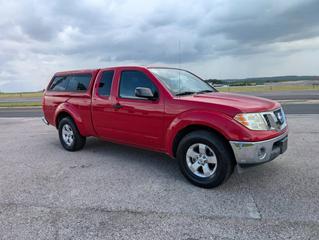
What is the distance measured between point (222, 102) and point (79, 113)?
329 centimetres

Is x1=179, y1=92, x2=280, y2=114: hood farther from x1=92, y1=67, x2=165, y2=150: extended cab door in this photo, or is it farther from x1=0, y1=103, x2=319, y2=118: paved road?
x1=0, y1=103, x2=319, y2=118: paved road

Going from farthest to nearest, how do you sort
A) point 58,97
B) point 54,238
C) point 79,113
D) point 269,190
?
point 58,97
point 79,113
point 269,190
point 54,238

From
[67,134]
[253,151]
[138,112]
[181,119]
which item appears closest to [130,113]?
[138,112]

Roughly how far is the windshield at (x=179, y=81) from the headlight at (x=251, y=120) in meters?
1.17

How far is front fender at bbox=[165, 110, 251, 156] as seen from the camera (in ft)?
11.8

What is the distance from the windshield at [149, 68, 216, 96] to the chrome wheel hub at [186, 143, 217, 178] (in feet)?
3.13

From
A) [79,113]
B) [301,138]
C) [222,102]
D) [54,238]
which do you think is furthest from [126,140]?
[301,138]

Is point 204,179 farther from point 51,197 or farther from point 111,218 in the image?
point 51,197

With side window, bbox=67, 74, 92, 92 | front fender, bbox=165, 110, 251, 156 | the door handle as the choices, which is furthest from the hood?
side window, bbox=67, 74, 92, 92

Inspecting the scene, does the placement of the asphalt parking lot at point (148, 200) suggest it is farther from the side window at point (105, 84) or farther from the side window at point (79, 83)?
the side window at point (79, 83)

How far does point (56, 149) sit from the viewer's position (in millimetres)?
6594

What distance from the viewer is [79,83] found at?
6055 millimetres

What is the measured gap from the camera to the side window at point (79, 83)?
5.83 m

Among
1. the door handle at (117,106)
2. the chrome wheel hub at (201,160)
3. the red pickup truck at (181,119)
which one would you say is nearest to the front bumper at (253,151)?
the red pickup truck at (181,119)
